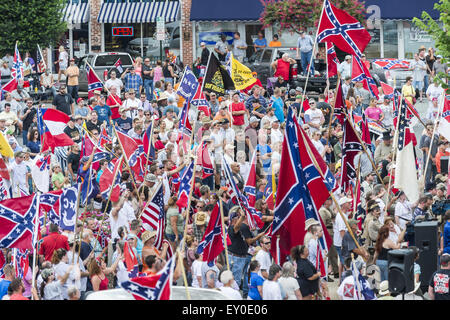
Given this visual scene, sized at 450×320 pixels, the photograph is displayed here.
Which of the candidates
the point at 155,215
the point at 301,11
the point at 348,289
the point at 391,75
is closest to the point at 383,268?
the point at 348,289

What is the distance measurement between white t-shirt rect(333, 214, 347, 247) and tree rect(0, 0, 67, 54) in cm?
2316

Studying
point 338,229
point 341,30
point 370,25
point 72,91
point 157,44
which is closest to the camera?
point 338,229

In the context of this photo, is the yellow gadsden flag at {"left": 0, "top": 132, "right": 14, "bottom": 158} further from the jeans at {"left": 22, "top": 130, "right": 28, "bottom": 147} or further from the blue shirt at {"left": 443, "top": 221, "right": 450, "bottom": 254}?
the blue shirt at {"left": 443, "top": 221, "right": 450, "bottom": 254}

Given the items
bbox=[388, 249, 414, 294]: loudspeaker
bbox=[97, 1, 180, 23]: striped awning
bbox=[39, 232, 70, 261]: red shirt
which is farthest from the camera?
bbox=[97, 1, 180, 23]: striped awning

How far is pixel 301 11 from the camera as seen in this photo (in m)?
35.6

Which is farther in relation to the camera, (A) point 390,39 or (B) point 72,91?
(A) point 390,39

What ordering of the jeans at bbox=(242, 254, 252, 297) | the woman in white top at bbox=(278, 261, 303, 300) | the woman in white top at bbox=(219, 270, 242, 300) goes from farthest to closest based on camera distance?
the jeans at bbox=(242, 254, 252, 297)
the woman in white top at bbox=(278, 261, 303, 300)
the woman in white top at bbox=(219, 270, 242, 300)

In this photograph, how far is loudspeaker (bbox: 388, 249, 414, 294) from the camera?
485 inches

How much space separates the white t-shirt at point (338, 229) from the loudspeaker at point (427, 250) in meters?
2.16

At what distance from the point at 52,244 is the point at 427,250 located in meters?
5.17

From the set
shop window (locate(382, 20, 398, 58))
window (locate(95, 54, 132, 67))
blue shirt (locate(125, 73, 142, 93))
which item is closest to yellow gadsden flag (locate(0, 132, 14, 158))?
blue shirt (locate(125, 73, 142, 93))

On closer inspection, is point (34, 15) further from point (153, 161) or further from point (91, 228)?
point (91, 228)

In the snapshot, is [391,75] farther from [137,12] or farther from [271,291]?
[271,291]
